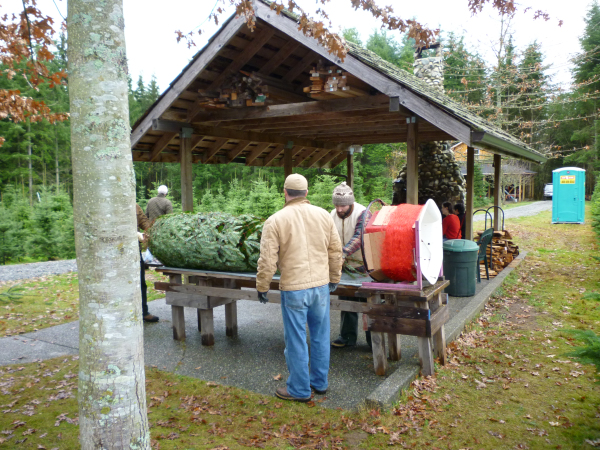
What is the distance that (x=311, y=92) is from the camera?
768 centimetres

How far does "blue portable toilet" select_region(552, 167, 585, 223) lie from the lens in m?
21.1

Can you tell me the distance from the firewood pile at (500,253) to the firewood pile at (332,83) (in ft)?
15.8

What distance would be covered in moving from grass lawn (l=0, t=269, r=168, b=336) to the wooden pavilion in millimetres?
2799

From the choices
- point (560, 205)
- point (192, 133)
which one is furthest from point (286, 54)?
point (560, 205)

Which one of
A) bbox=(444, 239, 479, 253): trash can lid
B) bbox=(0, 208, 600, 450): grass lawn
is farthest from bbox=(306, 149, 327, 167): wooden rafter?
bbox=(0, 208, 600, 450): grass lawn

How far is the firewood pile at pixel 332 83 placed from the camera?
739 centimetres

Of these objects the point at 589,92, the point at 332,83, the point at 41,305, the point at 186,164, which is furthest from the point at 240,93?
the point at 589,92

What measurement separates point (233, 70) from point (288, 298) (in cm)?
552

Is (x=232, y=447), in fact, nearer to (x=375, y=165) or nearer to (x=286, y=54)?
(x=286, y=54)

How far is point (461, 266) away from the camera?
7.95 m

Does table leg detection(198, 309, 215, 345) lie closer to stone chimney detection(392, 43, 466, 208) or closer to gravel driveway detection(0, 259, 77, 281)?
gravel driveway detection(0, 259, 77, 281)

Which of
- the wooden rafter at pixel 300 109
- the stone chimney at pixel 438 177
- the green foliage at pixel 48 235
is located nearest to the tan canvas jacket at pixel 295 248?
the wooden rafter at pixel 300 109

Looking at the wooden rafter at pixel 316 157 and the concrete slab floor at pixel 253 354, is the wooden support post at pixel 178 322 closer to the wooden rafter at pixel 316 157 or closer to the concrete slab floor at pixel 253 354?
the concrete slab floor at pixel 253 354

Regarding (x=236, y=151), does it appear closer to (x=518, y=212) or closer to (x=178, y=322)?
(x=178, y=322)
